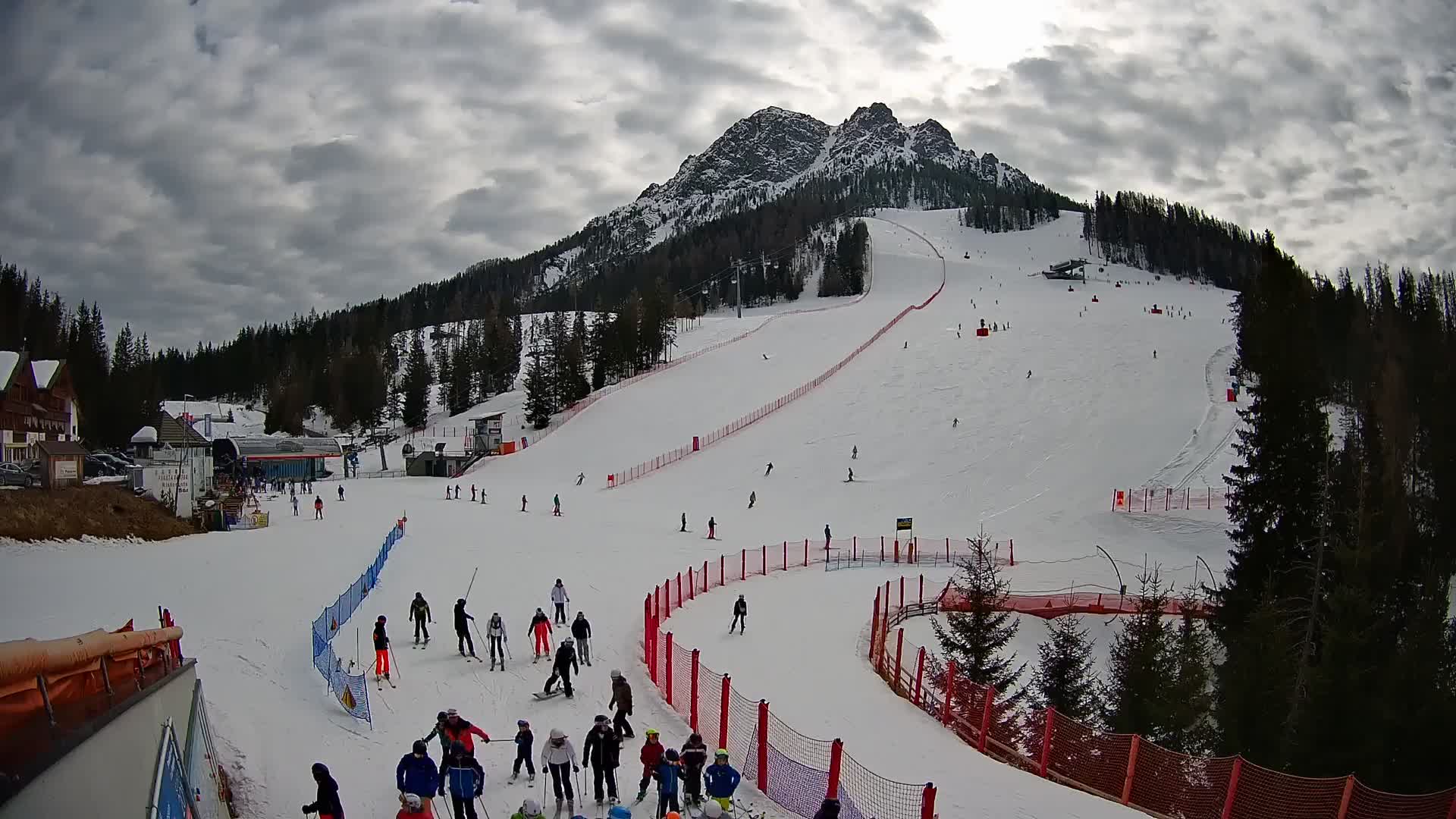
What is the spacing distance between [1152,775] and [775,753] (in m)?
4.64

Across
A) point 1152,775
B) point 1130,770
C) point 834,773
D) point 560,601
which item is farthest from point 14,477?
point 1152,775

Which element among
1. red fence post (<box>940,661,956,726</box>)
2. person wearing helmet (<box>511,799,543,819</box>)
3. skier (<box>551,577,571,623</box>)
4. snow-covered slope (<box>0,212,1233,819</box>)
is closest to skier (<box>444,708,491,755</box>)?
snow-covered slope (<box>0,212,1233,819</box>)

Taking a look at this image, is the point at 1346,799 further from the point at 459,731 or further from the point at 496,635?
the point at 496,635

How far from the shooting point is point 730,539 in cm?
3612

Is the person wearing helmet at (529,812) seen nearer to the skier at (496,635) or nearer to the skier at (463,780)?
the skier at (463,780)

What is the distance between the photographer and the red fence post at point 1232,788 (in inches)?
363

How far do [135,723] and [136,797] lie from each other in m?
0.74

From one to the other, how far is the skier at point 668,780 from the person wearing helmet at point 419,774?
7.71 ft

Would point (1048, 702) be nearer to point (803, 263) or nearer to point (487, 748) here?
point (487, 748)

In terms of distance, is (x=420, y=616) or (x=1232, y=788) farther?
(x=420, y=616)

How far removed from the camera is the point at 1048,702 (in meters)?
17.3

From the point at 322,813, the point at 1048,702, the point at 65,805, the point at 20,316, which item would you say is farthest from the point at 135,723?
the point at 20,316

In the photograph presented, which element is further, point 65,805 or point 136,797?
point 136,797

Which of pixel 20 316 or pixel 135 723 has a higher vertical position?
pixel 20 316
